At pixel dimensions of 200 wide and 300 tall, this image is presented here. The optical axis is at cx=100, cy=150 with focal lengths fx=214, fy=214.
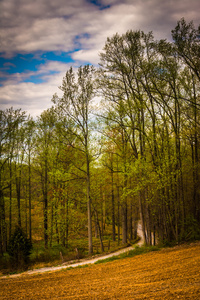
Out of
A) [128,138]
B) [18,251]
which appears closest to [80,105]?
[128,138]

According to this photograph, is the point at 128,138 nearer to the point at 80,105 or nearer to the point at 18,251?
the point at 80,105

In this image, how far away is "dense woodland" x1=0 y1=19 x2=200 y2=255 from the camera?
42.4 ft

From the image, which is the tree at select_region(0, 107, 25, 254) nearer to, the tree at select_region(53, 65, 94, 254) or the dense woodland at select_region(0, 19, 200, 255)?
the dense woodland at select_region(0, 19, 200, 255)

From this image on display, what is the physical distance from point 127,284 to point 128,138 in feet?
30.6

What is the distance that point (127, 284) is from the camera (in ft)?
22.4

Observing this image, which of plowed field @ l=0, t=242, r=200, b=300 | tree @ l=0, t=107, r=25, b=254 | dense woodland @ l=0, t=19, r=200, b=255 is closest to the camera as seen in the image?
plowed field @ l=0, t=242, r=200, b=300

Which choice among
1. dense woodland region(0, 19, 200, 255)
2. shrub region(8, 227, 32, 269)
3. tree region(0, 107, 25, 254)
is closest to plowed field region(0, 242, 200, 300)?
dense woodland region(0, 19, 200, 255)

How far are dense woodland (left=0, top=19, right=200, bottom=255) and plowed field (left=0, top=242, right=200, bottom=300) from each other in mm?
4334

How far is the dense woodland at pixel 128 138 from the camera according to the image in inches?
509

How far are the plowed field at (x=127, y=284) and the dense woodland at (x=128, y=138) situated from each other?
4334 millimetres

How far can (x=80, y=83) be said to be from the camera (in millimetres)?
16438

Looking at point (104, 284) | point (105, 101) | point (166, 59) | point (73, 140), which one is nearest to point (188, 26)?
point (166, 59)

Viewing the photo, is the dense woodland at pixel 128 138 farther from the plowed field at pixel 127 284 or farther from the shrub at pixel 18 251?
the plowed field at pixel 127 284

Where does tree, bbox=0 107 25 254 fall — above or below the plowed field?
above
